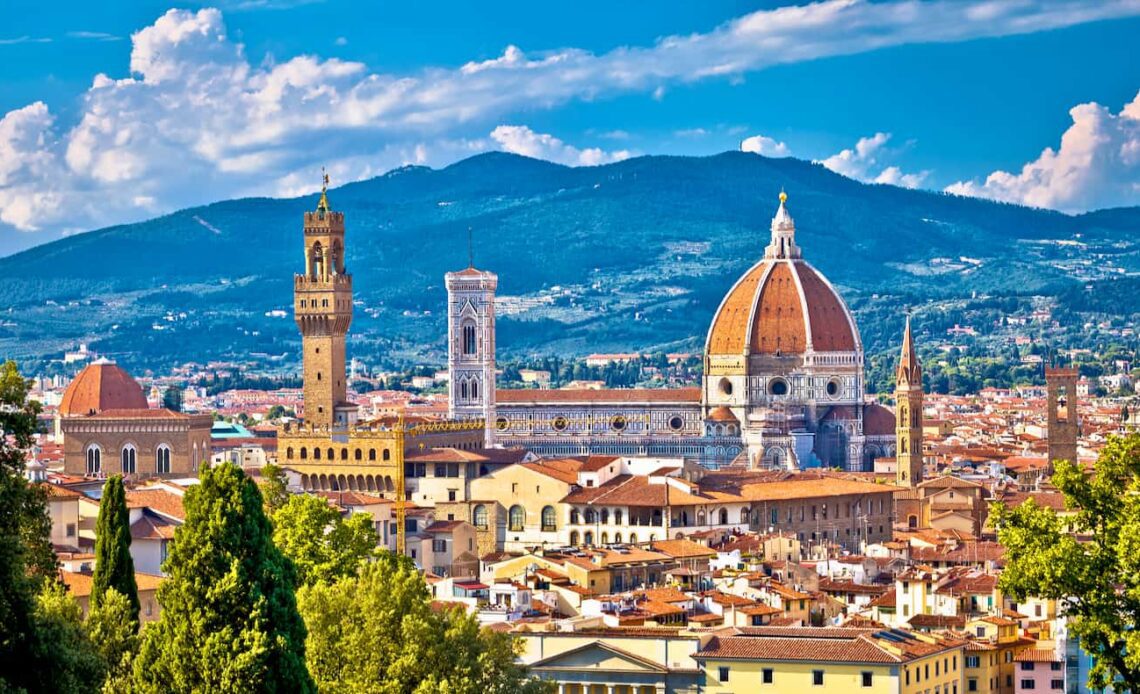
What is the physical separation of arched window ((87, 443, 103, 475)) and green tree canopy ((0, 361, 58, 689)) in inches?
2985

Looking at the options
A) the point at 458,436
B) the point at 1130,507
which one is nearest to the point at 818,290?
the point at 458,436

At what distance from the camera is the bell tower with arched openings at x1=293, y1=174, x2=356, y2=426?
108 m

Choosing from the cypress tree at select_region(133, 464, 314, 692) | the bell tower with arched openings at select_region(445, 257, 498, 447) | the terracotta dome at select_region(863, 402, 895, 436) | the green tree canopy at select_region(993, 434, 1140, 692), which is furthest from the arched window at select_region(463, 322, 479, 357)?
the cypress tree at select_region(133, 464, 314, 692)

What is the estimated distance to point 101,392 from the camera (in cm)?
11756

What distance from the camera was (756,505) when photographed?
91.2m

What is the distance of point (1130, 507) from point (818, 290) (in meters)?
105

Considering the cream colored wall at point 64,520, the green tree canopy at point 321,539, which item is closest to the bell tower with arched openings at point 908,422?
the green tree canopy at point 321,539

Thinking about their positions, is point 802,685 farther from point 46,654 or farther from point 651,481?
point 651,481

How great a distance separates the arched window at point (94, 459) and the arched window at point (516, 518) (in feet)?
72.7

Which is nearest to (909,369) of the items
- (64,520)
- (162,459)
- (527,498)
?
(162,459)

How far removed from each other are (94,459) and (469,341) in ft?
103

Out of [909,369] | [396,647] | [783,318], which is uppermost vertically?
[783,318]

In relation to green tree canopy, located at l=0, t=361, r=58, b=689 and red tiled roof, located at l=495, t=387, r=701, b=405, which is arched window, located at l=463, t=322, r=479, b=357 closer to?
red tiled roof, located at l=495, t=387, r=701, b=405

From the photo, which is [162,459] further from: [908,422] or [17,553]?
[17,553]
